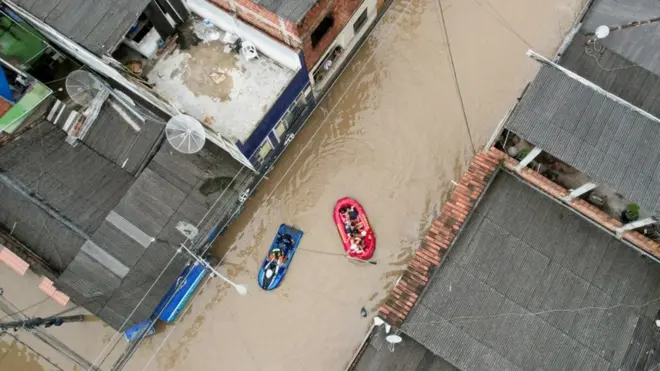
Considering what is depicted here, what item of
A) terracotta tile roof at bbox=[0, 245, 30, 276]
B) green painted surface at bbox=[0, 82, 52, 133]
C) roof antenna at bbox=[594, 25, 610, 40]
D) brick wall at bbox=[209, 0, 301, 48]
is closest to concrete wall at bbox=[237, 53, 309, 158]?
brick wall at bbox=[209, 0, 301, 48]

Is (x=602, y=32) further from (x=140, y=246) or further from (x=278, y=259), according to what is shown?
(x=140, y=246)

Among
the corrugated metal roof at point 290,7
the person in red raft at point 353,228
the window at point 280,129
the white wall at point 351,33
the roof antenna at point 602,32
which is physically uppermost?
the roof antenna at point 602,32

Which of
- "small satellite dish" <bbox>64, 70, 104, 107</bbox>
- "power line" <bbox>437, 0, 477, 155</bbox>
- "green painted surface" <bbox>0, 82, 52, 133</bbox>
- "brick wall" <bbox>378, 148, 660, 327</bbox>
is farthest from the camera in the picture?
"power line" <bbox>437, 0, 477, 155</bbox>

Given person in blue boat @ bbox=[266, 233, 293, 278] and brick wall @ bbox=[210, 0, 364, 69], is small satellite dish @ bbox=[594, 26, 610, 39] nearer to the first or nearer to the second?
brick wall @ bbox=[210, 0, 364, 69]

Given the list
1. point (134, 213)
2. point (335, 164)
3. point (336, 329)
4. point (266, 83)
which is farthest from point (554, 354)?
point (134, 213)

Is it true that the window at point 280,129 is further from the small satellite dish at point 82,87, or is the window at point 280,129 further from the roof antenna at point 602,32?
the roof antenna at point 602,32

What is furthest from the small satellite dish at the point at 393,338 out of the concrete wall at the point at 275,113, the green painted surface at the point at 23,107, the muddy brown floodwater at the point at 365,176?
the green painted surface at the point at 23,107
